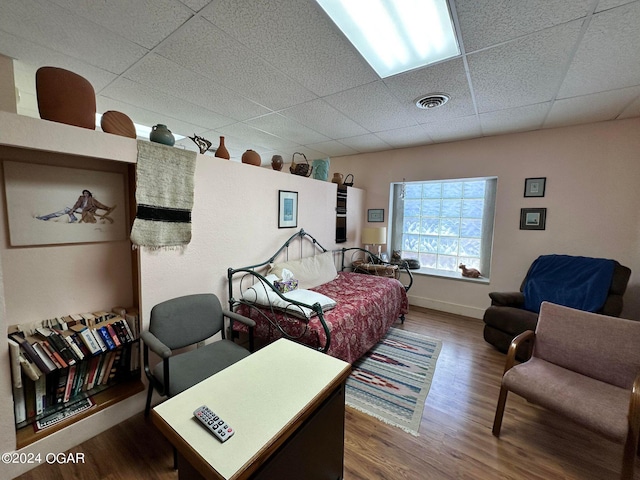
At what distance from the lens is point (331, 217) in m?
3.66

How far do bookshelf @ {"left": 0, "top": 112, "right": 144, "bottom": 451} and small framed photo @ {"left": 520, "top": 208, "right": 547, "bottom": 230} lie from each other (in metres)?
4.03

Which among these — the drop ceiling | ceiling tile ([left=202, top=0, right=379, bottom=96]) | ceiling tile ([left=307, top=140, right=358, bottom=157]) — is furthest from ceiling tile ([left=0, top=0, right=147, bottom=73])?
ceiling tile ([left=307, top=140, right=358, bottom=157])

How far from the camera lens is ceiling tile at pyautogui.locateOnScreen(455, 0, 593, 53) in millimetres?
1243

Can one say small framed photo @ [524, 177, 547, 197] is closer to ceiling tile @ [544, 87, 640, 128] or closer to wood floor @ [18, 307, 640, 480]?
ceiling tile @ [544, 87, 640, 128]

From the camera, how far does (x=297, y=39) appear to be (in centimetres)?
152

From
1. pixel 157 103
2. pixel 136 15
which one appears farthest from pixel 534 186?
pixel 157 103

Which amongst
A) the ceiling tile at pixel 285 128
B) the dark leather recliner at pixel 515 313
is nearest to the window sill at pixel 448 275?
the dark leather recliner at pixel 515 313

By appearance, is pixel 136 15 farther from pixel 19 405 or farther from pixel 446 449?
pixel 446 449

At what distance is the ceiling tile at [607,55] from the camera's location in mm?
1322

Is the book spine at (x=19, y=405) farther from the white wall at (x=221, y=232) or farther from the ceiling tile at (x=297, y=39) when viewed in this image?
the ceiling tile at (x=297, y=39)

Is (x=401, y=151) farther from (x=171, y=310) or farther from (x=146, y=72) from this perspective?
(x=171, y=310)

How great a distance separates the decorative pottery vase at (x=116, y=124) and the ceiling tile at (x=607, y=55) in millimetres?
2711

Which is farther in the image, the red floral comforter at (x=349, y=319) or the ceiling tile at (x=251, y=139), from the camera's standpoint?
the ceiling tile at (x=251, y=139)

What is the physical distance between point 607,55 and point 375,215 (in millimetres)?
2923
